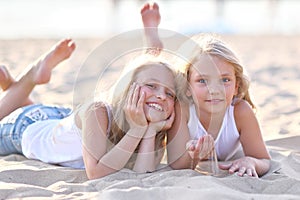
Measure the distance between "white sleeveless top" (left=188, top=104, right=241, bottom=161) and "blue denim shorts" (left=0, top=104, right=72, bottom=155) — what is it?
991mm

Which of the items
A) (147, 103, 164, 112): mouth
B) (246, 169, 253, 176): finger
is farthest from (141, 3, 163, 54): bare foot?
(246, 169, 253, 176): finger

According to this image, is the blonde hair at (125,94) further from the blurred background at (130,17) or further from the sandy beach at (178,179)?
the blurred background at (130,17)

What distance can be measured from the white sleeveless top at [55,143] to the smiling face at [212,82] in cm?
63

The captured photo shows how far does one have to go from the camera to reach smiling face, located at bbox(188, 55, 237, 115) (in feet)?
8.95

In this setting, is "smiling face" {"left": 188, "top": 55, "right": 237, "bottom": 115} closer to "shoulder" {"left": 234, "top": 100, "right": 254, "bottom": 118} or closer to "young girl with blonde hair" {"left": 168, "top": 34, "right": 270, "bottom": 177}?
"young girl with blonde hair" {"left": 168, "top": 34, "right": 270, "bottom": 177}

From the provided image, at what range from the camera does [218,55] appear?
2.75 m

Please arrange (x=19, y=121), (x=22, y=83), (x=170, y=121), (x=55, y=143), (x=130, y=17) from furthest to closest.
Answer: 1. (x=130, y=17)
2. (x=22, y=83)
3. (x=19, y=121)
4. (x=55, y=143)
5. (x=170, y=121)

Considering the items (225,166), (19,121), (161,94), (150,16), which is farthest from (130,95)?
(150,16)

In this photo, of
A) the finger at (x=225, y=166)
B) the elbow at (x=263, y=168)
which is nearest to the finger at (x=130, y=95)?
the finger at (x=225, y=166)

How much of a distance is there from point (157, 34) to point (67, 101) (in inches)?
51.8

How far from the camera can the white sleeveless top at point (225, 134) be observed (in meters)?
2.86

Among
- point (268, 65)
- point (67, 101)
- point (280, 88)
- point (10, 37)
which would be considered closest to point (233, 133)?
point (67, 101)

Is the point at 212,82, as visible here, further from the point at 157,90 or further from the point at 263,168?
the point at 263,168

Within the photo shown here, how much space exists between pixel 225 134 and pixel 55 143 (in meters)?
0.88
